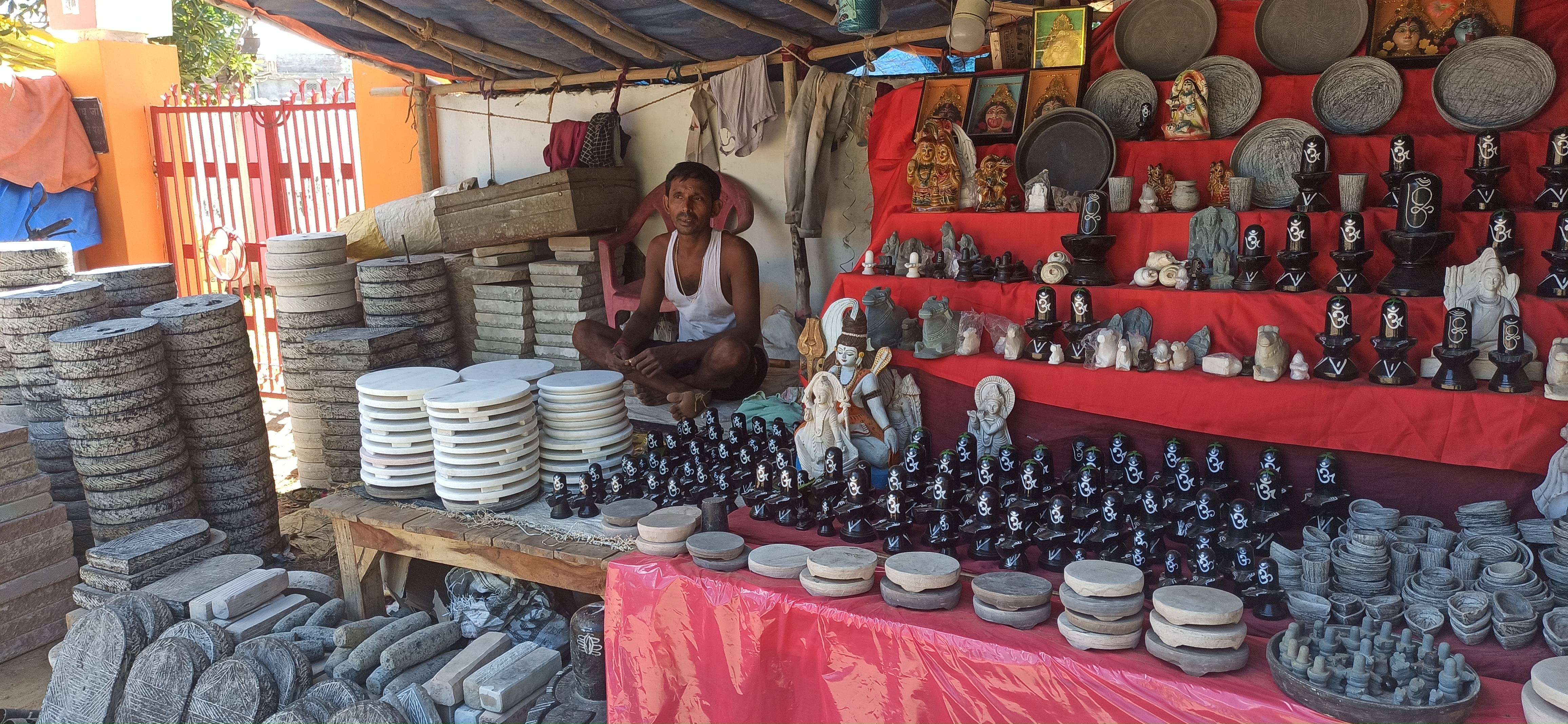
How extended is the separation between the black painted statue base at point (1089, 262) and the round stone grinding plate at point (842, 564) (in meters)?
1.29

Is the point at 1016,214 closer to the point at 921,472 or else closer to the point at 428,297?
the point at 921,472

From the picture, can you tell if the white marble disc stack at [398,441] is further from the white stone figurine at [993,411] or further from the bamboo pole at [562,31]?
the bamboo pole at [562,31]

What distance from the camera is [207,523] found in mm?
4098

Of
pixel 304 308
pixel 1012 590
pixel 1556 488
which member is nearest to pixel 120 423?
pixel 304 308

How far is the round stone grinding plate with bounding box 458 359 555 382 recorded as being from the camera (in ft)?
13.1

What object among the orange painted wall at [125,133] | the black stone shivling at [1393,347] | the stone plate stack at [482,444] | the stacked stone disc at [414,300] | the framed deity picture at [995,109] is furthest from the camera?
the orange painted wall at [125,133]

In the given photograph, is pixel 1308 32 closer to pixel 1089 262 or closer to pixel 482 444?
pixel 1089 262

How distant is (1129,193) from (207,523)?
3.90m

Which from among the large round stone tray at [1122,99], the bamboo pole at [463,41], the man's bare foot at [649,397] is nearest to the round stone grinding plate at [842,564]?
the large round stone tray at [1122,99]

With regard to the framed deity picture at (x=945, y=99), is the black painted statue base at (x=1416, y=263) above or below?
below

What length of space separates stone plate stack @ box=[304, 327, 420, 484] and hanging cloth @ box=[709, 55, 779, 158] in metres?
2.40

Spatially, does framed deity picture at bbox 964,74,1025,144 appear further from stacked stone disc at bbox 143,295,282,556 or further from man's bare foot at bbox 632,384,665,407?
stacked stone disc at bbox 143,295,282,556

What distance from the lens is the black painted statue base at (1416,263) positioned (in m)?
2.79

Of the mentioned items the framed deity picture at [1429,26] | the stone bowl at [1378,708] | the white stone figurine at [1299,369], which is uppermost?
the framed deity picture at [1429,26]
